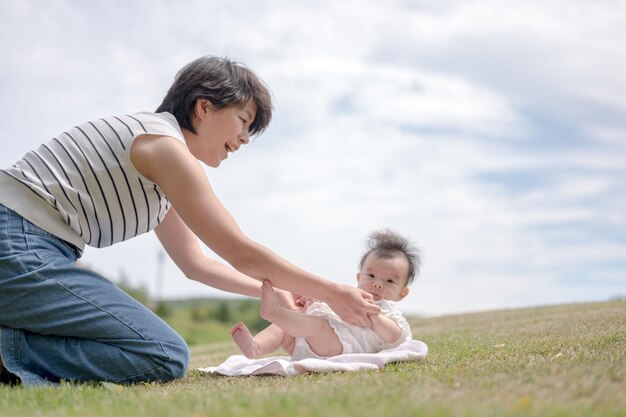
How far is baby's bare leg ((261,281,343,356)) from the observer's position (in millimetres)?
3799

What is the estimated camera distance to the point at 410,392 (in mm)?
2553

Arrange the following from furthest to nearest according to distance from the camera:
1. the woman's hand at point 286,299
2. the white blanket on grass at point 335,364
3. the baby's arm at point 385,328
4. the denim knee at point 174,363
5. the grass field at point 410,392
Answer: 1. the woman's hand at point 286,299
2. the baby's arm at point 385,328
3. the denim knee at point 174,363
4. the white blanket on grass at point 335,364
5. the grass field at point 410,392

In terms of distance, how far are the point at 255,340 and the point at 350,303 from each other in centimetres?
77

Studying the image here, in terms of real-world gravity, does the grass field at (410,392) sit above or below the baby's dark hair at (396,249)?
below

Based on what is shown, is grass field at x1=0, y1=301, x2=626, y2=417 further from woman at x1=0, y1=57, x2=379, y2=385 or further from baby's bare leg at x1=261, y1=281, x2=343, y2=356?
baby's bare leg at x1=261, y1=281, x2=343, y2=356

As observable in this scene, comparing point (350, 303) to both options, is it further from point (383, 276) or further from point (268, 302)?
point (383, 276)

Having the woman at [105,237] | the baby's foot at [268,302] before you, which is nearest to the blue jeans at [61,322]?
the woman at [105,237]

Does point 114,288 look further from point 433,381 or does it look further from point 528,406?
point 528,406

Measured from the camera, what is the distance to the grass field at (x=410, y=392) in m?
2.29

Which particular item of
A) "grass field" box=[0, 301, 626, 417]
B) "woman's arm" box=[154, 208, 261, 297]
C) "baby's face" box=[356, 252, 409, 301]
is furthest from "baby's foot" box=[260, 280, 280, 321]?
"baby's face" box=[356, 252, 409, 301]

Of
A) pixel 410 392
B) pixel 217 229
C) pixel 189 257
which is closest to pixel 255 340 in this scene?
pixel 189 257

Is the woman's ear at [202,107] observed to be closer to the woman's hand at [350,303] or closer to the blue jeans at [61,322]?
the blue jeans at [61,322]

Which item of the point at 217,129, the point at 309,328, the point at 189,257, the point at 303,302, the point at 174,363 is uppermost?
the point at 217,129

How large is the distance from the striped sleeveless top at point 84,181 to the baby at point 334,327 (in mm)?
885
